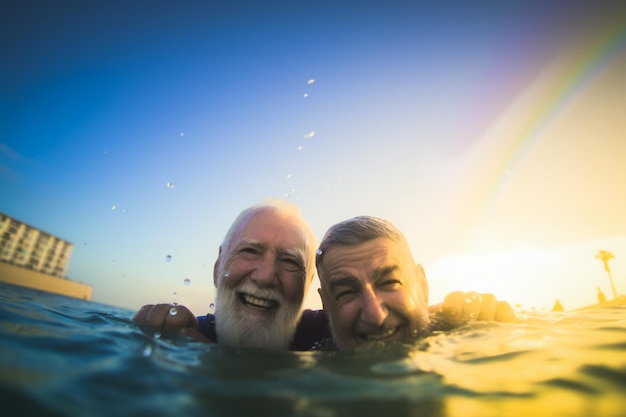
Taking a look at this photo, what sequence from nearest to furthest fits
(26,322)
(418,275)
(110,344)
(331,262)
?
(110,344), (26,322), (331,262), (418,275)

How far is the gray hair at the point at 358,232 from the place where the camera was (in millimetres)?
3250

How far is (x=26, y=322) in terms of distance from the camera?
2.84m

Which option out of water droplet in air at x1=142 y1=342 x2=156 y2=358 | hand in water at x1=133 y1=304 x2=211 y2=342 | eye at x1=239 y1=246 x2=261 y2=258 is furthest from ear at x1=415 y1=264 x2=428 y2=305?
water droplet in air at x1=142 y1=342 x2=156 y2=358

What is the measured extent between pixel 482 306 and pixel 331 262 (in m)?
1.84

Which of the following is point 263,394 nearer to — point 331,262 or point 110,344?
point 110,344

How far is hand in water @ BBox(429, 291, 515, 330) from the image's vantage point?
3299 millimetres

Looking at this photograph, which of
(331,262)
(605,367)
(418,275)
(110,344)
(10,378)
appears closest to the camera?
(10,378)

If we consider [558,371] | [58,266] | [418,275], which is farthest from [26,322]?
[58,266]

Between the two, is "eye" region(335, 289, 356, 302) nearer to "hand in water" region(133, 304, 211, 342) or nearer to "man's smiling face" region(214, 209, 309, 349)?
"man's smiling face" region(214, 209, 309, 349)

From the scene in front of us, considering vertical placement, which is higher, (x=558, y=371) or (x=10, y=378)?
(x=558, y=371)

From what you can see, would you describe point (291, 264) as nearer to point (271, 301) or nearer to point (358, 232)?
point (271, 301)

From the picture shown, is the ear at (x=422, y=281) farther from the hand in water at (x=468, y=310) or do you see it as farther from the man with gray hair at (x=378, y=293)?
the hand in water at (x=468, y=310)

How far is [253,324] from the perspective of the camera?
370cm

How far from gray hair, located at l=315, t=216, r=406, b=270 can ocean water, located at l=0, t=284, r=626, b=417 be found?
1177 millimetres
